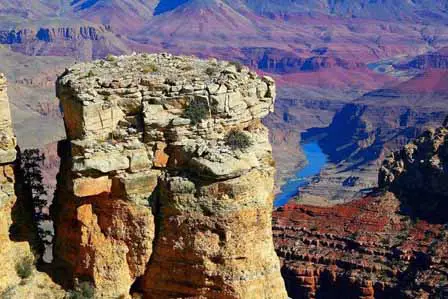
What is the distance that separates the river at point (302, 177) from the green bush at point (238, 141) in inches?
4335

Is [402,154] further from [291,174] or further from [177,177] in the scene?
[291,174]

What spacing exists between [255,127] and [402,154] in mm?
46124

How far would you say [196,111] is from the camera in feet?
52.9

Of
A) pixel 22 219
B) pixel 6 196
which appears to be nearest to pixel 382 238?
pixel 22 219

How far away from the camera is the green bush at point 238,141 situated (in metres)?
16.1

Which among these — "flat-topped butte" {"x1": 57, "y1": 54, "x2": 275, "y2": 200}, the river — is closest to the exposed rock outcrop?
"flat-topped butte" {"x1": 57, "y1": 54, "x2": 275, "y2": 200}

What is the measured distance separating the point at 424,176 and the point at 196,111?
146ft

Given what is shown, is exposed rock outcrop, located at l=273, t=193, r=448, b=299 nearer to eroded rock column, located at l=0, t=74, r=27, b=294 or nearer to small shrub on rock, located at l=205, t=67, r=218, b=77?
small shrub on rock, located at l=205, t=67, r=218, b=77

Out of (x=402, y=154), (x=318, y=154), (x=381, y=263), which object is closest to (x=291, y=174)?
(x=318, y=154)

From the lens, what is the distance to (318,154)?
19812 centimetres

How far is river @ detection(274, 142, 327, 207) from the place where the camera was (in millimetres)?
141188

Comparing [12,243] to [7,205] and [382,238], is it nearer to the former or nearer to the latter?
[7,205]

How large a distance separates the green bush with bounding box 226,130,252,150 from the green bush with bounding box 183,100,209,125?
72 centimetres

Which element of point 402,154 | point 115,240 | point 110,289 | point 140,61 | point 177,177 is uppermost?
point 140,61
